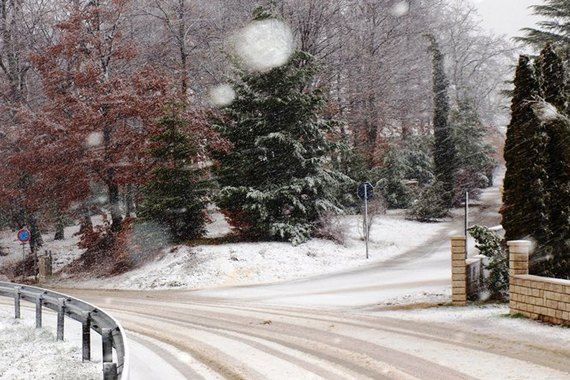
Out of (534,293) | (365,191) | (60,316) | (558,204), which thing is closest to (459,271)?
(534,293)

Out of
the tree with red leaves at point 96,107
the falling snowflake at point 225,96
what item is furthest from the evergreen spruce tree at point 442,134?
the tree with red leaves at point 96,107

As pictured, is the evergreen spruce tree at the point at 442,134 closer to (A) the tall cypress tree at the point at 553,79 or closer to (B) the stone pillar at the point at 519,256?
(A) the tall cypress tree at the point at 553,79

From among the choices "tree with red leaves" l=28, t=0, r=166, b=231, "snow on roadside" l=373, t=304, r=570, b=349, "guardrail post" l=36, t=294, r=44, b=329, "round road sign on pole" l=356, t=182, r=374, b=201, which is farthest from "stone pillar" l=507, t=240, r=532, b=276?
"tree with red leaves" l=28, t=0, r=166, b=231

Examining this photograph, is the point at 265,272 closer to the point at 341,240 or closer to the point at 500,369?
the point at 341,240

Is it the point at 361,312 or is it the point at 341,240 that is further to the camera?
the point at 341,240

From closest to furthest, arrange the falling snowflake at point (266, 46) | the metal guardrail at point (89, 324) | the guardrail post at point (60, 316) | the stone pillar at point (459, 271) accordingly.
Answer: the metal guardrail at point (89, 324)
the guardrail post at point (60, 316)
the stone pillar at point (459, 271)
the falling snowflake at point (266, 46)

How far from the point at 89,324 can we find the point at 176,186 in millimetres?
14866

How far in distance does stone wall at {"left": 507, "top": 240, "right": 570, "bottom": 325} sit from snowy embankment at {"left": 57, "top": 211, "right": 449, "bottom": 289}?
33.7 feet

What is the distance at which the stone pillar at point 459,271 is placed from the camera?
526 inches

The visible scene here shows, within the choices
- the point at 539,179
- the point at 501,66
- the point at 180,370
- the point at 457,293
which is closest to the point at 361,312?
the point at 457,293

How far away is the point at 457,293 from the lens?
13.5 meters

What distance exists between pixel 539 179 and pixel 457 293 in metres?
3.34

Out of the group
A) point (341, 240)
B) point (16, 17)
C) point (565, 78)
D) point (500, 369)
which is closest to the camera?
point (500, 369)

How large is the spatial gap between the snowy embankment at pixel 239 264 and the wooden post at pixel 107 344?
1268 centimetres
